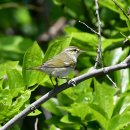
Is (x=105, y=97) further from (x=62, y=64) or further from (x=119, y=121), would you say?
(x=62, y=64)

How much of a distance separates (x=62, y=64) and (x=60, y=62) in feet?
0.24

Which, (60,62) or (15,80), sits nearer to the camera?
(15,80)

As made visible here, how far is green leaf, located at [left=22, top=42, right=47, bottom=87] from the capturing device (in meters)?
3.63

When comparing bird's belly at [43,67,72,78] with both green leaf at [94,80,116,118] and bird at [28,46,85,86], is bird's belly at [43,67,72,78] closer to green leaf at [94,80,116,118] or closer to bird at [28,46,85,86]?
bird at [28,46,85,86]

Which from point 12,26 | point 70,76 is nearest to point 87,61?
point 70,76


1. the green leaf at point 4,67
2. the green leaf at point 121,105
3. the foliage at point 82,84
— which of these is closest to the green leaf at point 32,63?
the foliage at point 82,84

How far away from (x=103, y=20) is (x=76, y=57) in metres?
0.54

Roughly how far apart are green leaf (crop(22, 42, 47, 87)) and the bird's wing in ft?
0.50

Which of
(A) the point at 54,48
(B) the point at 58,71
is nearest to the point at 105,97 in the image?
(B) the point at 58,71

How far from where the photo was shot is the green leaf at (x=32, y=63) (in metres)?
3.63

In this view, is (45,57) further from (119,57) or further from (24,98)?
(119,57)

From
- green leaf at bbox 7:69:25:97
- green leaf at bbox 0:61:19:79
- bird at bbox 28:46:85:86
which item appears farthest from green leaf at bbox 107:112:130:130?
green leaf at bbox 0:61:19:79

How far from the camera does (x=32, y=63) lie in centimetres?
362

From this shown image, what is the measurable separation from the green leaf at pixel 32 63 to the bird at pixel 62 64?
4 centimetres
